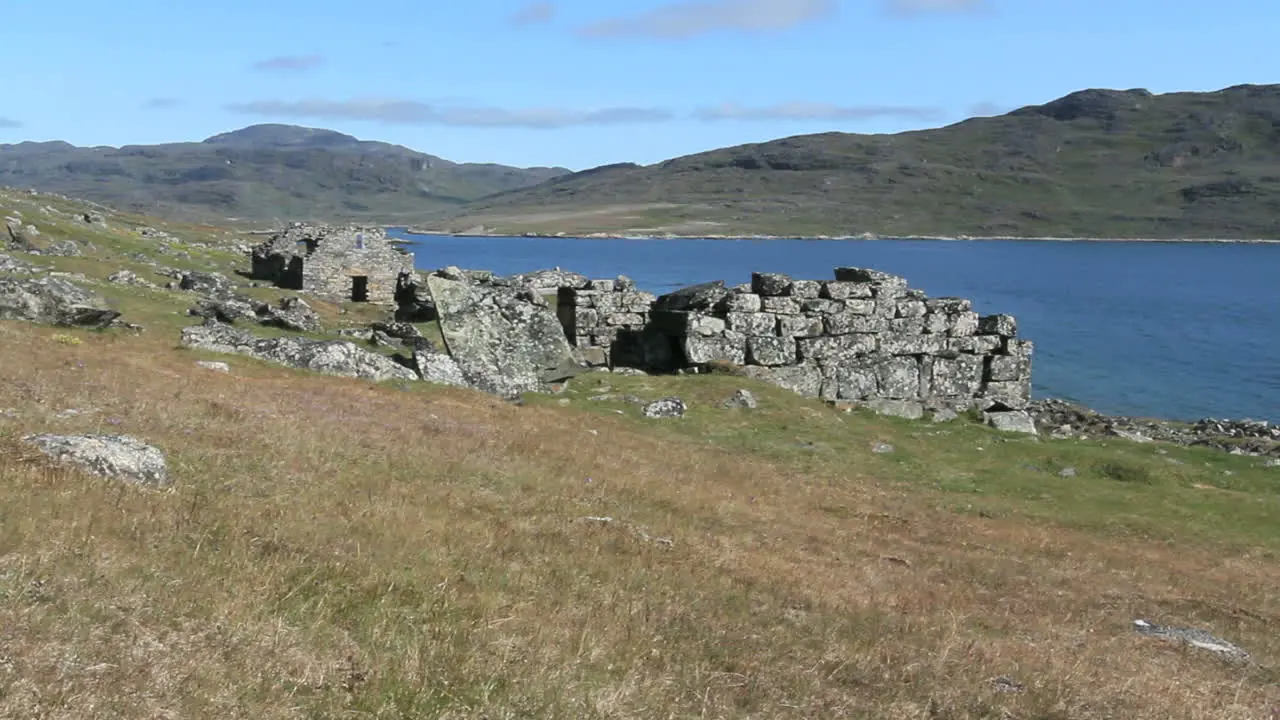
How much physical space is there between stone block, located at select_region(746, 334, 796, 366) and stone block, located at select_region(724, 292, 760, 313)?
109 cm

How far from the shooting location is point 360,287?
59219 mm

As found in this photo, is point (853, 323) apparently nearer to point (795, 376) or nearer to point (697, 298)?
point (795, 376)

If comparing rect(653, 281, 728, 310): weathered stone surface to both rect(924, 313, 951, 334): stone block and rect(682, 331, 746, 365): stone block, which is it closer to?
rect(682, 331, 746, 365): stone block

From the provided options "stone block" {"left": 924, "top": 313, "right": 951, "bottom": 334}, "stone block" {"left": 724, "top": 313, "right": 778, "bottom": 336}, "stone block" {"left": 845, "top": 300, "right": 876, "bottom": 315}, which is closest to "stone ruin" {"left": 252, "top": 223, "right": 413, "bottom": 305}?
"stone block" {"left": 724, "top": 313, "right": 778, "bottom": 336}

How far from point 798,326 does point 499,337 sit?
1147 centimetres

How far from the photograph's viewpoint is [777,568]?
14.2 metres

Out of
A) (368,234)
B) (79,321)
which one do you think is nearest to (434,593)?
(79,321)

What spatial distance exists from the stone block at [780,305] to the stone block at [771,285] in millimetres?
271

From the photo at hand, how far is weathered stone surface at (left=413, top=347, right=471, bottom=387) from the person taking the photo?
30.2 metres

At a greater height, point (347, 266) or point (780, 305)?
point (347, 266)

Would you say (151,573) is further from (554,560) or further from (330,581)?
(554,560)

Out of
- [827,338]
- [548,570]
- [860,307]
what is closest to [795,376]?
[827,338]

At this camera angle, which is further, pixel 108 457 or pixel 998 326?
pixel 998 326

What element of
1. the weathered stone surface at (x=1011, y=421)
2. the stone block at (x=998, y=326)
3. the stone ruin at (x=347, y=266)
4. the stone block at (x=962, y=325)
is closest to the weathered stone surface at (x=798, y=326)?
the stone block at (x=962, y=325)
